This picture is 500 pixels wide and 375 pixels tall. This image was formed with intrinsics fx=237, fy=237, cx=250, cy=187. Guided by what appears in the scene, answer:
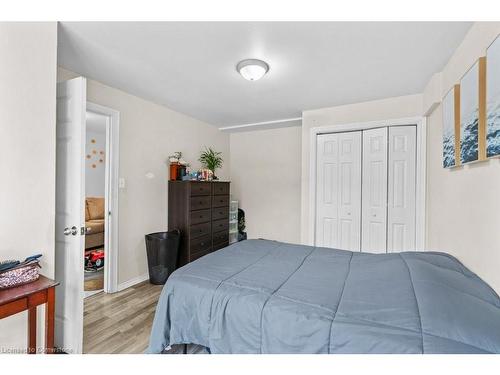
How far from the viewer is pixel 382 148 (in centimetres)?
303

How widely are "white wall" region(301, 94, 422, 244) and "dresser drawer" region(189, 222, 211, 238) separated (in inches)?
56.0

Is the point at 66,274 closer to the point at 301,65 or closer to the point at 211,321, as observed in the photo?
the point at 211,321

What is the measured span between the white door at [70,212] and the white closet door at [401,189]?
3233 millimetres

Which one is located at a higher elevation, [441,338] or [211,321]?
[441,338]

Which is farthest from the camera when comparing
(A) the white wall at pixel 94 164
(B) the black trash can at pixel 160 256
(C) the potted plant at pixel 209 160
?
(A) the white wall at pixel 94 164

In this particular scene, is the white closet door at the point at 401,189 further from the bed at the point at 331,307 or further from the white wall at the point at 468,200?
the bed at the point at 331,307

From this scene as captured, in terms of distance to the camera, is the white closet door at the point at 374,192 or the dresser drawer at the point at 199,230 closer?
the white closet door at the point at 374,192

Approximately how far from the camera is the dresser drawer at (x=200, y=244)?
323 cm

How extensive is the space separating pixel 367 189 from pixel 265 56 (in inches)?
84.3

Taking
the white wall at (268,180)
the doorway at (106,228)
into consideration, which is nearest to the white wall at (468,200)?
the white wall at (268,180)

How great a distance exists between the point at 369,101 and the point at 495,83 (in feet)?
6.38

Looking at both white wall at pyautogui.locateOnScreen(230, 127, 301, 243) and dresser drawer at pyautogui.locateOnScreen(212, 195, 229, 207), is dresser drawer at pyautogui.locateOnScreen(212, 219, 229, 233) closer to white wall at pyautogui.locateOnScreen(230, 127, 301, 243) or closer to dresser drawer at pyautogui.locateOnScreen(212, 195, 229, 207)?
dresser drawer at pyautogui.locateOnScreen(212, 195, 229, 207)

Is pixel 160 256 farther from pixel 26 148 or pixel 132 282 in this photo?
pixel 26 148
